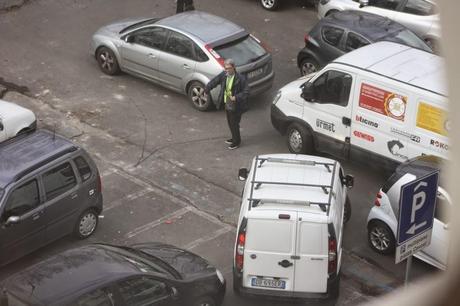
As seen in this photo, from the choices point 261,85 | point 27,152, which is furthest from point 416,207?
point 261,85

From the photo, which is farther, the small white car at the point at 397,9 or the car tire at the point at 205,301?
the small white car at the point at 397,9

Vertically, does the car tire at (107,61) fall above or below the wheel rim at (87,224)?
above

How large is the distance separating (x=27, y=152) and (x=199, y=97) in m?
4.76

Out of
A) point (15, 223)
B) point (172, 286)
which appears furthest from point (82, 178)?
point (172, 286)

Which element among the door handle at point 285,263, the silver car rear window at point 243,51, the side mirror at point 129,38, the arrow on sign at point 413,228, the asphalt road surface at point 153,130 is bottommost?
the asphalt road surface at point 153,130

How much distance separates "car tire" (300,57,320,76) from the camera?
49.5ft

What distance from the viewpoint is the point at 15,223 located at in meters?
9.38

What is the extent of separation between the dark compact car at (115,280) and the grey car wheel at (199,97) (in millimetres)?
5359

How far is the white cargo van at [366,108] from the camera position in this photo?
10.8m

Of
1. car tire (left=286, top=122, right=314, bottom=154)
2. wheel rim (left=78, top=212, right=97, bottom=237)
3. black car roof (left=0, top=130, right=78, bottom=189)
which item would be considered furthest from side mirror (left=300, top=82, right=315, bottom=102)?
black car roof (left=0, top=130, right=78, bottom=189)

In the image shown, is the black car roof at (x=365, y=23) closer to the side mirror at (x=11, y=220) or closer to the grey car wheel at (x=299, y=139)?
the grey car wheel at (x=299, y=139)

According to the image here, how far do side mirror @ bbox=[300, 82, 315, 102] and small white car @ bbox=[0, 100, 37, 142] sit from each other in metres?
4.35

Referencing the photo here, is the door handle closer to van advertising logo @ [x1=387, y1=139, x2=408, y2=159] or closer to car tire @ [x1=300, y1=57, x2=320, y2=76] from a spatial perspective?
van advertising logo @ [x1=387, y1=139, x2=408, y2=159]

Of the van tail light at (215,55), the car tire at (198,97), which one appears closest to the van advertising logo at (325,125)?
the van tail light at (215,55)
